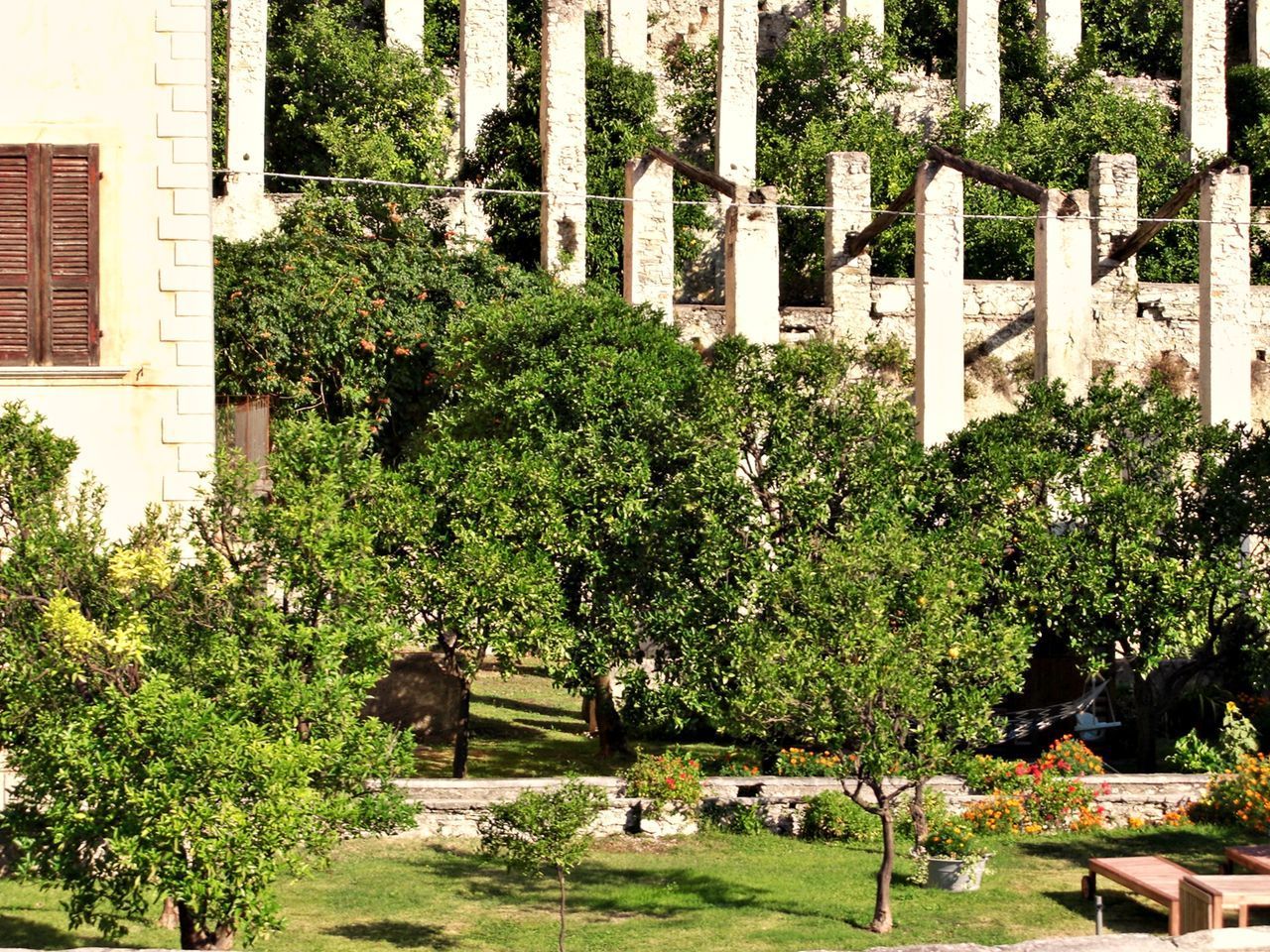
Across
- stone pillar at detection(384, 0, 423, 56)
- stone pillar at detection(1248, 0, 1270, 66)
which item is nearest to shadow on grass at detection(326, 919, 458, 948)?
stone pillar at detection(384, 0, 423, 56)

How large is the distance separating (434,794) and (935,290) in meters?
11.5

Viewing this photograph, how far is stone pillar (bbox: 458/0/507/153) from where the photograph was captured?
29094mm

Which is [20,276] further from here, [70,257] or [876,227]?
[876,227]

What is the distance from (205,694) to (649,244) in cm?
1533

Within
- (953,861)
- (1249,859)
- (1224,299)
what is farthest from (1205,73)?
(1249,859)

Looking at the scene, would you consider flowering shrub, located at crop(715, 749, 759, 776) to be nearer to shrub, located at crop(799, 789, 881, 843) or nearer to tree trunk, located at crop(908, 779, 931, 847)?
shrub, located at crop(799, 789, 881, 843)

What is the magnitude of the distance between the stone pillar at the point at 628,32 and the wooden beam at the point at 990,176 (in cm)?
836

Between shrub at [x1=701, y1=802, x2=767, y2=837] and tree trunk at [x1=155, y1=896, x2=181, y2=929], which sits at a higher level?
shrub at [x1=701, y1=802, x2=767, y2=837]

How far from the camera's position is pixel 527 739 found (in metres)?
20.8

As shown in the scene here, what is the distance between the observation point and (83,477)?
46.9 feet

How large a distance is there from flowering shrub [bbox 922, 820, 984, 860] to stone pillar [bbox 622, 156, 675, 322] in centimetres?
1174

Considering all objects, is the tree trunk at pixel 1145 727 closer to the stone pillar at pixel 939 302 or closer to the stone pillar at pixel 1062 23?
the stone pillar at pixel 939 302

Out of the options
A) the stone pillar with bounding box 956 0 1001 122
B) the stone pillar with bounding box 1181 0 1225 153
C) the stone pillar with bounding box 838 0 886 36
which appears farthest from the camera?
the stone pillar with bounding box 838 0 886 36

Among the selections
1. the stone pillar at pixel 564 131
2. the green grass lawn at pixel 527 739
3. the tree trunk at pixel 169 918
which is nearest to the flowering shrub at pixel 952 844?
the green grass lawn at pixel 527 739
